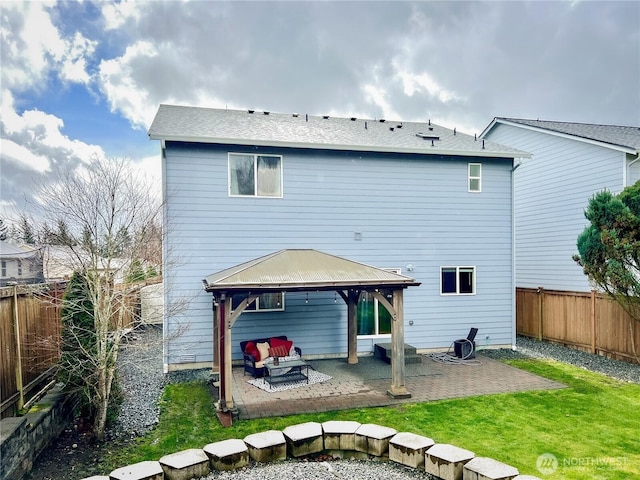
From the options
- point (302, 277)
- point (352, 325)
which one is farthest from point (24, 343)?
point (352, 325)

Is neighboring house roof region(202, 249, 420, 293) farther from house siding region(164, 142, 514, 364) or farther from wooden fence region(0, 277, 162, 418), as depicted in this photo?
house siding region(164, 142, 514, 364)

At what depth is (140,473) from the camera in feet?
13.6

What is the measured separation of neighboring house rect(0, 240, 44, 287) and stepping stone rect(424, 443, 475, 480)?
654 cm

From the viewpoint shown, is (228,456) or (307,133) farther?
(307,133)

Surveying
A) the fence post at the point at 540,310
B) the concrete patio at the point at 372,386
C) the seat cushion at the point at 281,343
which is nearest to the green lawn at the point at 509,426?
the concrete patio at the point at 372,386

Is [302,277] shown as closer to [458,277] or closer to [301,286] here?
[301,286]

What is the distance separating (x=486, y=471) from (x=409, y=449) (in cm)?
92

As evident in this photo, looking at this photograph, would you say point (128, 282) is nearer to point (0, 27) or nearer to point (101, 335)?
point (101, 335)

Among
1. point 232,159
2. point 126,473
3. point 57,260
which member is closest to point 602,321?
point 232,159

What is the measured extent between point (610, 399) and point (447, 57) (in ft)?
49.3

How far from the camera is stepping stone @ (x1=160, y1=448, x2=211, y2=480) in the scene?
4316mm

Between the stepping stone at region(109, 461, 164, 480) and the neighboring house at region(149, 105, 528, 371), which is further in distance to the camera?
the neighboring house at region(149, 105, 528, 371)

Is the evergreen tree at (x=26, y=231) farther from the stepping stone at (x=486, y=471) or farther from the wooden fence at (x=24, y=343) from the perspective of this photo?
the stepping stone at (x=486, y=471)

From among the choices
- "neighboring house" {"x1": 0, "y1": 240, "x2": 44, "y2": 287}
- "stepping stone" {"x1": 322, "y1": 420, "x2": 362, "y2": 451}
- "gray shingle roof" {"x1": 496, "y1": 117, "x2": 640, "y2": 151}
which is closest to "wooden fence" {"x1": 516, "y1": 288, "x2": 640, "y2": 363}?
"gray shingle roof" {"x1": 496, "y1": 117, "x2": 640, "y2": 151}
